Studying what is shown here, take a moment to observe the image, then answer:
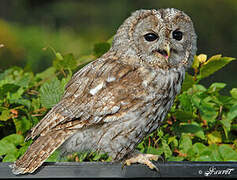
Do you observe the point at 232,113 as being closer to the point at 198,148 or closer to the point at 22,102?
the point at 198,148

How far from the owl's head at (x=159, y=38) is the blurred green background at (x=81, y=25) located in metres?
2.82

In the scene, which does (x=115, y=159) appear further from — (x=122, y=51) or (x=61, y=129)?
(x=122, y=51)

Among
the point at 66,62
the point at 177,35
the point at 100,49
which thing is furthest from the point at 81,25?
the point at 177,35

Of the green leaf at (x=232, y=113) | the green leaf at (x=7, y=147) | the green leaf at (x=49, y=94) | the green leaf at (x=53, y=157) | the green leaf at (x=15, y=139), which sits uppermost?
the green leaf at (x=49, y=94)

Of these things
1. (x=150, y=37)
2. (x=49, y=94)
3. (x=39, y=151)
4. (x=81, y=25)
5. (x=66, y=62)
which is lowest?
(x=81, y=25)

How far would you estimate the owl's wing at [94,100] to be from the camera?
1.98 meters

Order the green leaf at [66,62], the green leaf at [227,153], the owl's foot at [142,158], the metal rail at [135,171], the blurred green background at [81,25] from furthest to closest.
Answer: the blurred green background at [81,25] → the green leaf at [66,62] → the green leaf at [227,153] → the owl's foot at [142,158] → the metal rail at [135,171]

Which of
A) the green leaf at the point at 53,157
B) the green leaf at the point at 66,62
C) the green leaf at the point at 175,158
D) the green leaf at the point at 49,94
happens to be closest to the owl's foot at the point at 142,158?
the green leaf at the point at 175,158

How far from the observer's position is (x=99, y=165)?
1608 millimetres

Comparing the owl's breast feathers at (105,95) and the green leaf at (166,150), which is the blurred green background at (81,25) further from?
the green leaf at (166,150)

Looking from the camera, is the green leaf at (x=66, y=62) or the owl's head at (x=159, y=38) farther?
the green leaf at (x=66, y=62)

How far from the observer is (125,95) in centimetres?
201

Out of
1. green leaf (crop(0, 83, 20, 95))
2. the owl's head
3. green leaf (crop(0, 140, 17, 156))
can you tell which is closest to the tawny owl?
the owl's head

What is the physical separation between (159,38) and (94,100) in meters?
0.41
